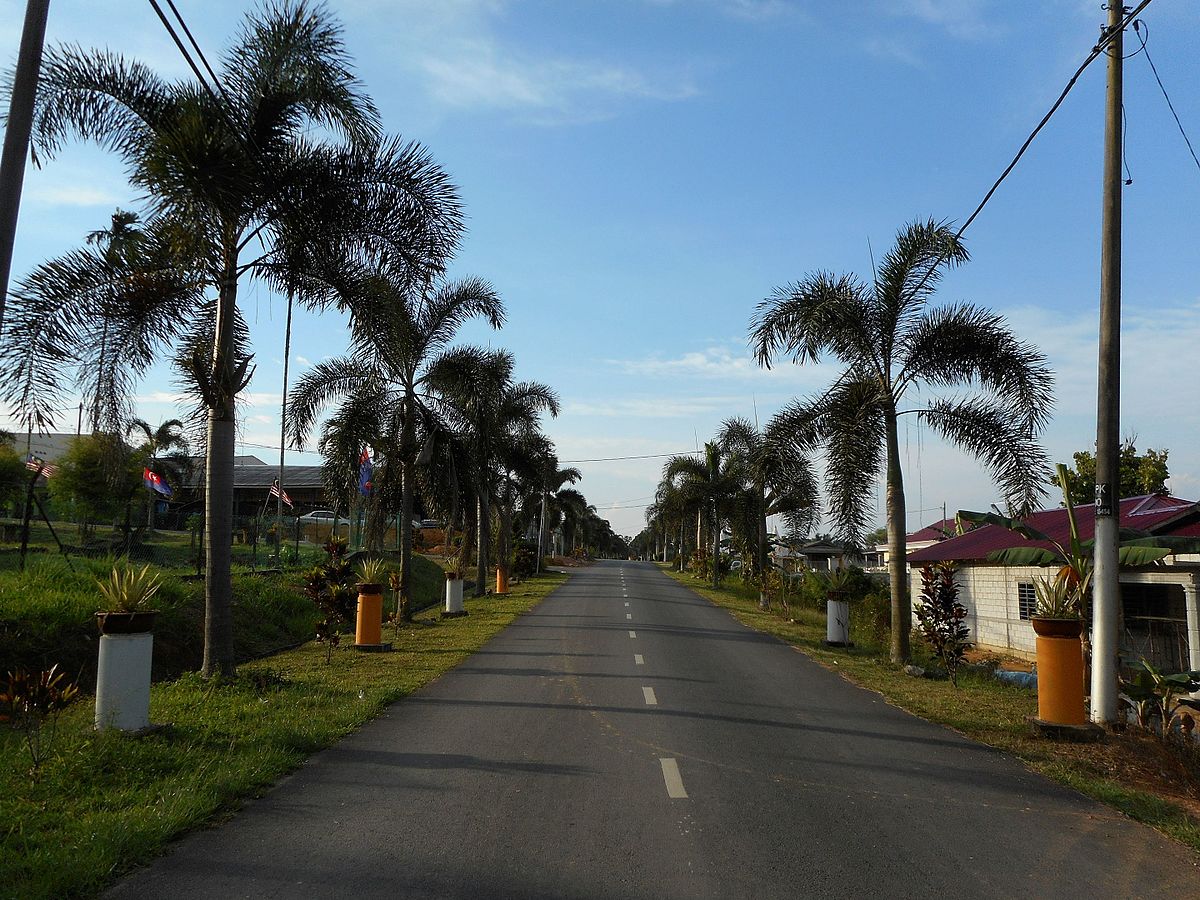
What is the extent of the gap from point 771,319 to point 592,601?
48.1 feet

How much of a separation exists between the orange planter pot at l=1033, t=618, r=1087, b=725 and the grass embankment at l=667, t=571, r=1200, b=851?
1.11 feet

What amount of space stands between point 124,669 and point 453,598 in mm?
14947

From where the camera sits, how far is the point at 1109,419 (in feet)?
32.8

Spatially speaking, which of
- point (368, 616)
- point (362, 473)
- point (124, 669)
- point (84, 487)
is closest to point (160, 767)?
point (124, 669)

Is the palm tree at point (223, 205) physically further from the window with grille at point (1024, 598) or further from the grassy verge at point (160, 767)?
the window with grille at point (1024, 598)

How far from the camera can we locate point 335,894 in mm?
4727

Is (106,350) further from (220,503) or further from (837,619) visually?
(837,619)

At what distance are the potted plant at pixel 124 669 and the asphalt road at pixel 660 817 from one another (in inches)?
67.7

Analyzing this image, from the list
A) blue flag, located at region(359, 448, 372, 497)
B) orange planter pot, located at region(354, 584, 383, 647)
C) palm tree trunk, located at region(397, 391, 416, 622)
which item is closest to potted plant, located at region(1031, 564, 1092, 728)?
orange planter pot, located at region(354, 584, 383, 647)

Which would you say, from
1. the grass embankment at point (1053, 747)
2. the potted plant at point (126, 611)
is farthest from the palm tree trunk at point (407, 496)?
the potted plant at point (126, 611)

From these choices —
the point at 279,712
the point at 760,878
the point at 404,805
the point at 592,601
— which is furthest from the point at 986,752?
the point at 592,601

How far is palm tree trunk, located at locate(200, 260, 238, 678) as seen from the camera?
1121 centimetres

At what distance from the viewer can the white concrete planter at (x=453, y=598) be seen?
74.2 feet

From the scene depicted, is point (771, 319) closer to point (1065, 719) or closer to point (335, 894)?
point (1065, 719)
